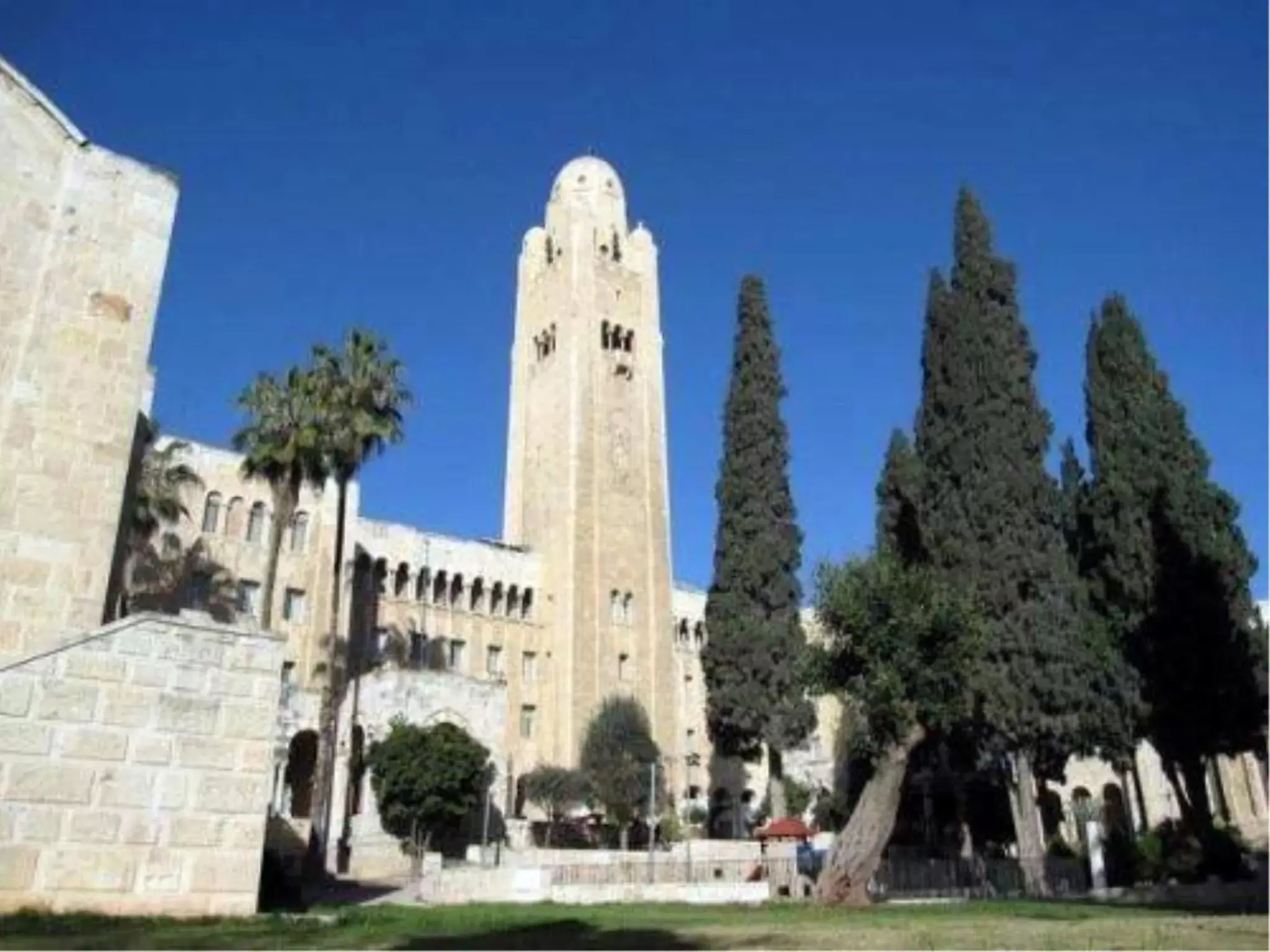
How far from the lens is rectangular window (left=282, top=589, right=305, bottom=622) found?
160 feet

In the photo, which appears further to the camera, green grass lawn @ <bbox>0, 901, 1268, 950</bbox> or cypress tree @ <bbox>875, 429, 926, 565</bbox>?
cypress tree @ <bbox>875, 429, 926, 565</bbox>

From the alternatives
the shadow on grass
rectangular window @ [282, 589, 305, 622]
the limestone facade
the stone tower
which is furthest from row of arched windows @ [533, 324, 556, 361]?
the shadow on grass

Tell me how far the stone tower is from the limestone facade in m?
40.7

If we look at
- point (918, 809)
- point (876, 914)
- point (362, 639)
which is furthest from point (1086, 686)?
point (362, 639)

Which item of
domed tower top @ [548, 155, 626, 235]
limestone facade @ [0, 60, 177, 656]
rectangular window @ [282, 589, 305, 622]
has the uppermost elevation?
domed tower top @ [548, 155, 626, 235]

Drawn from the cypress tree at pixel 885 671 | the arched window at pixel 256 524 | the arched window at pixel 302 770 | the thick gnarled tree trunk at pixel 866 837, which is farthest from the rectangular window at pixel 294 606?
the thick gnarled tree trunk at pixel 866 837

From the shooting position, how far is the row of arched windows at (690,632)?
6316cm

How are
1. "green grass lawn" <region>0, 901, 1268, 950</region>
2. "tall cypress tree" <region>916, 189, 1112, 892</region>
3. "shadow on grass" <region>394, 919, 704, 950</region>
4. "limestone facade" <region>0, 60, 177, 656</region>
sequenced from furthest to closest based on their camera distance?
"tall cypress tree" <region>916, 189, 1112, 892</region> < "limestone facade" <region>0, 60, 177, 656</region> < "shadow on grass" <region>394, 919, 704, 950</region> < "green grass lawn" <region>0, 901, 1268, 950</region>

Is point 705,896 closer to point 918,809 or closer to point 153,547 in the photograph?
point 918,809

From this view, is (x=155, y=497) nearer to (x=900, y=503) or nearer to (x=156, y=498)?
(x=156, y=498)

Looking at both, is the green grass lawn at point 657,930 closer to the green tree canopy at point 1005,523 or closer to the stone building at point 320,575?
the stone building at point 320,575

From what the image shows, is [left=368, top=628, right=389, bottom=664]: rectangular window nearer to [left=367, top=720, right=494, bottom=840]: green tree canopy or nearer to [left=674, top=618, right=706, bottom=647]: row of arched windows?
[left=367, top=720, right=494, bottom=840]: green tree canopy

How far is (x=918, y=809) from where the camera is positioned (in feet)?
135

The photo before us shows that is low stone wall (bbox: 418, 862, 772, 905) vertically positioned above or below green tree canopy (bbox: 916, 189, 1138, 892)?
below
